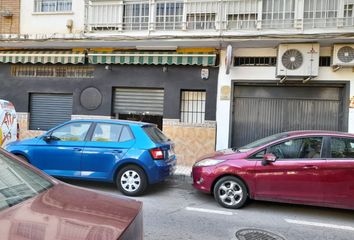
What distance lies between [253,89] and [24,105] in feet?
26.7

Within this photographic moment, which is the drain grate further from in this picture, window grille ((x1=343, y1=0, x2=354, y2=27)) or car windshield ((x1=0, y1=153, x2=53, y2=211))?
window grille ((x1=343, y1=0, x2=354, y2=27))

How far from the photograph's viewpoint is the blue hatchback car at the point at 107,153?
20.9ft

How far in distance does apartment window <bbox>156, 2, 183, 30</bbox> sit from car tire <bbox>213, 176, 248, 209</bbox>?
6.10 m

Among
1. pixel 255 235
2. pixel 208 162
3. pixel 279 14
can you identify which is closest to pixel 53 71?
pixel 208 162

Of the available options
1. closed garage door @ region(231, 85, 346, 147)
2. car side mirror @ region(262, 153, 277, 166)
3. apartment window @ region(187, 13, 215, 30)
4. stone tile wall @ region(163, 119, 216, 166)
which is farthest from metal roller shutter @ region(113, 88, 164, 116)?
car side mirror @ region(262, 153, 277, 166)

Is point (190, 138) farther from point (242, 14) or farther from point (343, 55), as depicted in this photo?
point (343, 55)

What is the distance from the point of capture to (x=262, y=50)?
32.1ft

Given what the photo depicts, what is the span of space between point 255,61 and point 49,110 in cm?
743

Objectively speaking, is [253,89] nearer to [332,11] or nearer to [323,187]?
[332,11]

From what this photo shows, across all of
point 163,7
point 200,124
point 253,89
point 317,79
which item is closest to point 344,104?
point 317,79

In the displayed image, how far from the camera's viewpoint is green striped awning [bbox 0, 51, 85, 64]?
423 inches

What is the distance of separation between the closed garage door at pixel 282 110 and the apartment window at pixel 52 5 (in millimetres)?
6617

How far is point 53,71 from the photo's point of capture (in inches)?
445

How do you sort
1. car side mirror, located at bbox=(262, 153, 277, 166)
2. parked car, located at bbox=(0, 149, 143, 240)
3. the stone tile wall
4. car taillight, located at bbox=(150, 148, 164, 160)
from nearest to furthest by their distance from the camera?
parked car, located at bbox=(0, 149, 143, 240)
car side mirror, located at bbox=(262, 153, 277, 166)
car taillight, located at bbox=(150, 148, 164, 160)
the stone tile wall
